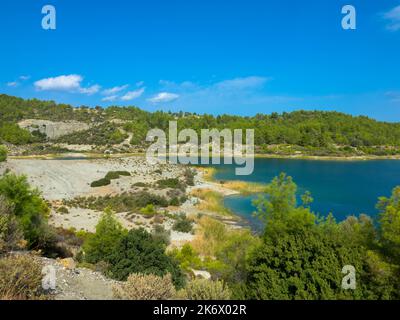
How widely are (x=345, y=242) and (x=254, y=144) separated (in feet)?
333

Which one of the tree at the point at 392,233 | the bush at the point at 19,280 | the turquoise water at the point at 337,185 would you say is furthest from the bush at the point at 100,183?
the tree at the point at 392,233

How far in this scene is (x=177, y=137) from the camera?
113312 mm

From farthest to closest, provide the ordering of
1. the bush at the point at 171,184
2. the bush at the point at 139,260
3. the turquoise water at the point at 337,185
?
the bush at the point at 171,184
the turquoise water at the point at 337,185
the bush at the point at 139,260

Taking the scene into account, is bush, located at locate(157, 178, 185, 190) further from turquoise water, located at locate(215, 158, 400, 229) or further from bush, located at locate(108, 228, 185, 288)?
bush, located at locate(108, 228, 185, 288)

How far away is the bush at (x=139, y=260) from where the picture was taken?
13.0 meters

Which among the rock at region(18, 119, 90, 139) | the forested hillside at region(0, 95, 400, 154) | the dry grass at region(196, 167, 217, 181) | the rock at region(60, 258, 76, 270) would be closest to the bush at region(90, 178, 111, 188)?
the dry grass at region(196, 167, 217, 181)

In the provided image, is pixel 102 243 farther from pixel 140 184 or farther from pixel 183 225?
pixel 140 184

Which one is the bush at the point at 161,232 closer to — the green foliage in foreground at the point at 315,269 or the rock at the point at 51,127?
the green foliage in foreground at the point at 315,269

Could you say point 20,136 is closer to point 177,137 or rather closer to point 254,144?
point 177,137

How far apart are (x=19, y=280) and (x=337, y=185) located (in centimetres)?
5293

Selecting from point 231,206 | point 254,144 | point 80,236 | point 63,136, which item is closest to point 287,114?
point 254,144

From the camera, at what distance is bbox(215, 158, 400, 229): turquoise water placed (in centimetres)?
3791

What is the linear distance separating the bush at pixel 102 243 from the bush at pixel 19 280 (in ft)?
21.9

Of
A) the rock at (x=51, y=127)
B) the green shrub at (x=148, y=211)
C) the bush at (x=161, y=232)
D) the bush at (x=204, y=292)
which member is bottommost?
the bush at (x=161, y=232)
